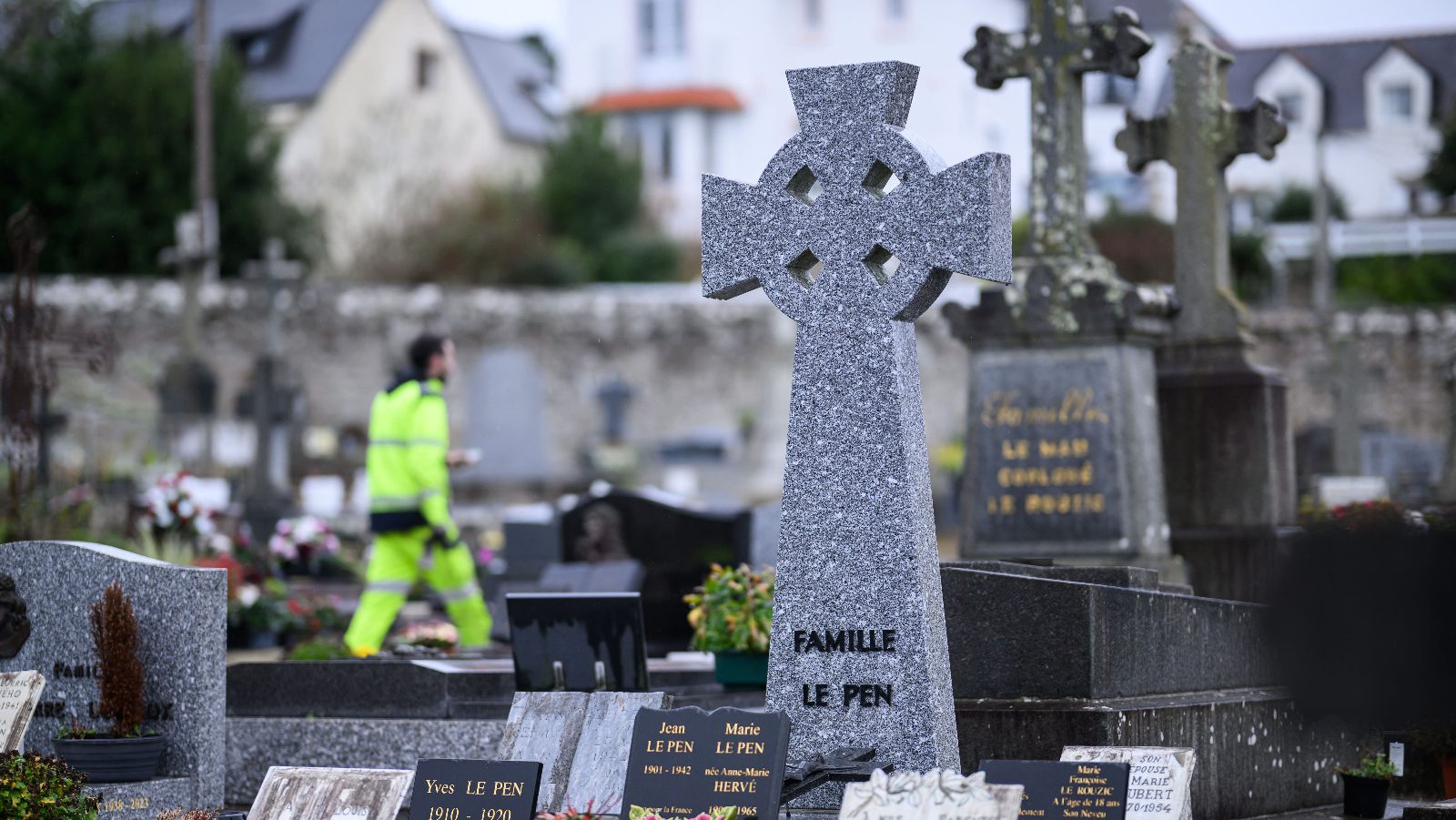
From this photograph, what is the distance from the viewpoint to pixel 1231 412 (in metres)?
11.6

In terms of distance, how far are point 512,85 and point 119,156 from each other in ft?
70.7

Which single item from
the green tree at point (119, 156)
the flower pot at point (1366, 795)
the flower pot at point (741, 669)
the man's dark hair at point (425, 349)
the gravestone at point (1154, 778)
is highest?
the green tree at point (119, 156)

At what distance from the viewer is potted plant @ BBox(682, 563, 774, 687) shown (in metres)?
8.70

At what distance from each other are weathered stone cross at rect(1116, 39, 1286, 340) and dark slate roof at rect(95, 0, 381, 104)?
40894 mm

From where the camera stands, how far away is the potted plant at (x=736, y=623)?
8703 millimetres

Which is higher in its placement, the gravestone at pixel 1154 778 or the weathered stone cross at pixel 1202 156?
the weathered stone cross at pixel 1202 156

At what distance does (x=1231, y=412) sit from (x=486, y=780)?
659 cm

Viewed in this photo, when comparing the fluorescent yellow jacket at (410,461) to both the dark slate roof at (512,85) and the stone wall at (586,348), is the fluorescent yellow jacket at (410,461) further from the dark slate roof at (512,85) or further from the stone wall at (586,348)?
the dark slate roof at (512,85)

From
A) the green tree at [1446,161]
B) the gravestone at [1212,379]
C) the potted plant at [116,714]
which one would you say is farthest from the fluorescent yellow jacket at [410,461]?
the green tree at [1446,161]

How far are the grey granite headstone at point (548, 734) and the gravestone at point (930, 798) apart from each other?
1.86 m

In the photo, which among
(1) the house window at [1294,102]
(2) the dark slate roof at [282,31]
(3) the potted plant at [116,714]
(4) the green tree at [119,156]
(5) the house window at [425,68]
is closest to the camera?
(3) the potted plant at [116,714]

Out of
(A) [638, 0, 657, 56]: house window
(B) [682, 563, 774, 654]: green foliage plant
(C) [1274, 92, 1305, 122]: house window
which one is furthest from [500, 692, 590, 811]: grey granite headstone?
(A) [638, 0, 657, 56]: house window

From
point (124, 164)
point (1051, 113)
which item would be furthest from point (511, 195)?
point (1051, 113)

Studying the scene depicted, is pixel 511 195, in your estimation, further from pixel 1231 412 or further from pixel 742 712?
pixel 742 712
